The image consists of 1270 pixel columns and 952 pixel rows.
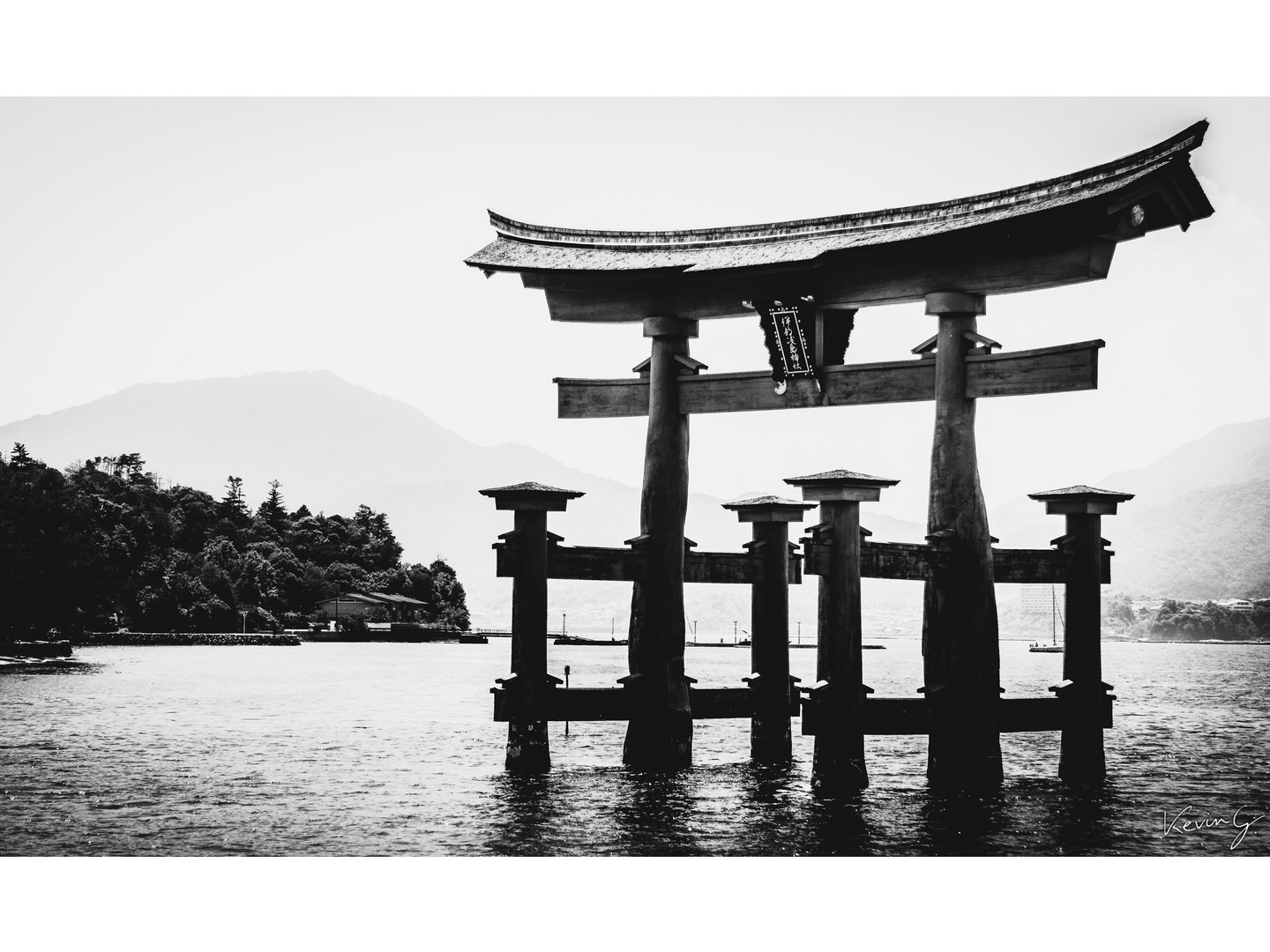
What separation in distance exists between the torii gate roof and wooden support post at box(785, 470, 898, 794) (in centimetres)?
218

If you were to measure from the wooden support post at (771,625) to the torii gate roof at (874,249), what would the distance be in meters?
2.24

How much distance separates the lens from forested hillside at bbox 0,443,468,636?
38.2 metres

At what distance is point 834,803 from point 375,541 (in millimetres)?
75449

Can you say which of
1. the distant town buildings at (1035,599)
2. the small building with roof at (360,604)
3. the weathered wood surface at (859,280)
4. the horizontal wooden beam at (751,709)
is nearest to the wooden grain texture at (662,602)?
the horizontal wooden beam at (751,709)

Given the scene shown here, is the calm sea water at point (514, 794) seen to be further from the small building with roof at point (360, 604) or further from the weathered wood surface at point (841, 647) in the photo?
the small building with roof at point (360, 604)

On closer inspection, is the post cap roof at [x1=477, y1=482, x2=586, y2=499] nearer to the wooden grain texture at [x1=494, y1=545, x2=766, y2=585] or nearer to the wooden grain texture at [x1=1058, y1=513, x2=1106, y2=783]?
the wooden grain texture at [x1=494, y1=545, x2=766, y2=585]

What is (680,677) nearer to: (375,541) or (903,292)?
(903,292)

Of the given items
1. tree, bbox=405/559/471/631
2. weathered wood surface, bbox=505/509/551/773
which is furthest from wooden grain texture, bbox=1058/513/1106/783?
tree, bbox=405/559/471/631

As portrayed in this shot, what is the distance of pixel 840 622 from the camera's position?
11.0 metres

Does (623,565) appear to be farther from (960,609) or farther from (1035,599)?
(1035,599)

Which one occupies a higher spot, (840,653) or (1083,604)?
(1083,604)

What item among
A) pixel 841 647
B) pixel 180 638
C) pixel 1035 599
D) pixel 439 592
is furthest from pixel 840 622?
pixel 1035 599

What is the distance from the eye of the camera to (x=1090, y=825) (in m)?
11.1
